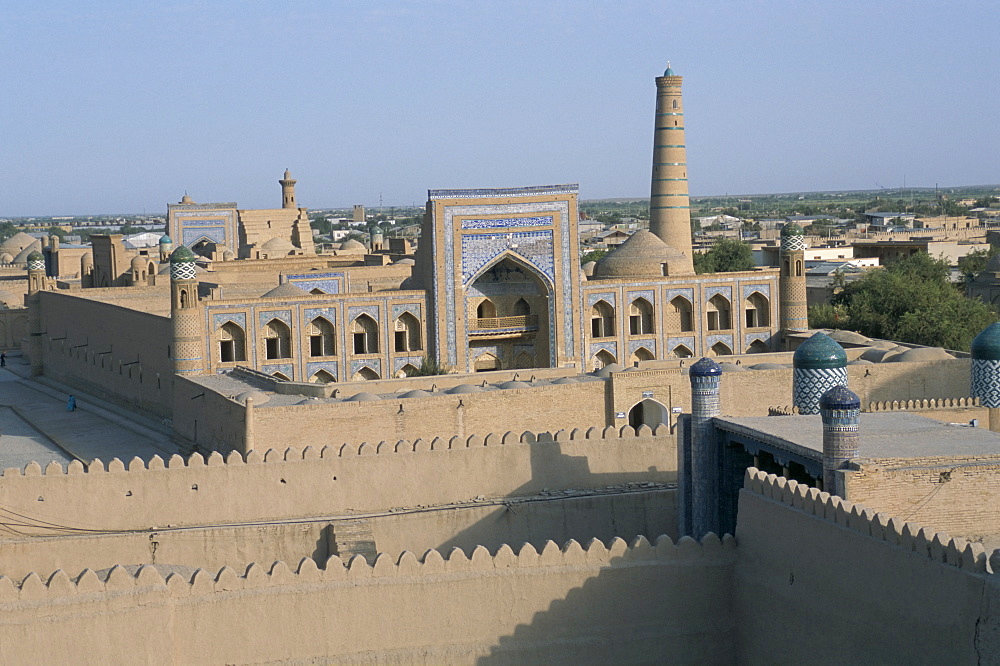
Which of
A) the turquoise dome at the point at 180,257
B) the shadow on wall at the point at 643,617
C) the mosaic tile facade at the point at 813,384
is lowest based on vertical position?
the shadow on wall at the point at 643,617

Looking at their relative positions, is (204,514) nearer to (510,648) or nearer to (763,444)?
(510,648)

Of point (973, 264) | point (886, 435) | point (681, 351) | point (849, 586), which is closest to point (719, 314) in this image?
point (681, 351)

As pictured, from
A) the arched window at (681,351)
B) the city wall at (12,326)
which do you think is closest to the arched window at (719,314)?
the arched window at (681,351)

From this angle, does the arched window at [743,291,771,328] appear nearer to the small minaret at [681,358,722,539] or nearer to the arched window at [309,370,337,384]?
the arched window at [309,370,337,384]

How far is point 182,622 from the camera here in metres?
12.1

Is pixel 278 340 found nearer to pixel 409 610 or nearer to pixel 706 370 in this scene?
pixel 706 370

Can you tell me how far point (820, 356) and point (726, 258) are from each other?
1780 inches

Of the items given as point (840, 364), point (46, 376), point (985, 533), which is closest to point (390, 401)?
point (840, 364)

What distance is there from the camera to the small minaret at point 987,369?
58.9ft

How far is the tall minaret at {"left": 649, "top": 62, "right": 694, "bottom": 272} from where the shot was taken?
38781 mm

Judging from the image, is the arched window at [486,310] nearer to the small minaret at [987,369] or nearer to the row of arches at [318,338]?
the row of arches at [318,338]

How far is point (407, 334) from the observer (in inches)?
1180

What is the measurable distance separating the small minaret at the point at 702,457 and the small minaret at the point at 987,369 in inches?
191

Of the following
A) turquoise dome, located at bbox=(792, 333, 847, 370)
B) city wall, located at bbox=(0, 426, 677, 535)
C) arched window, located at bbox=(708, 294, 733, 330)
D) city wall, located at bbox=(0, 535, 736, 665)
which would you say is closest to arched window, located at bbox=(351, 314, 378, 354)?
arched window, located at bbox=(708, 294, 733, 330)
